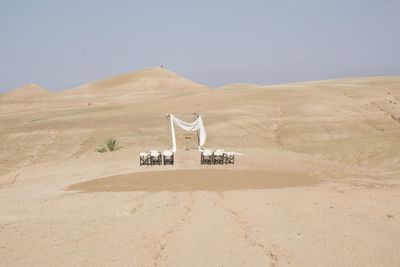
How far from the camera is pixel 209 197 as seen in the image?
14289 mm

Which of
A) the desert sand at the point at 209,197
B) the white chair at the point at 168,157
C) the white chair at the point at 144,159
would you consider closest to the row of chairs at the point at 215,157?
the desert sand at the point at 209,197

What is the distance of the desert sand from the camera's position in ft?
29.8

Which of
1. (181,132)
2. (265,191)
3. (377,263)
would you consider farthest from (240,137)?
(377,263)

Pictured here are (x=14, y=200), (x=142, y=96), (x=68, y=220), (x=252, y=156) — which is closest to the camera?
(x=68, y=220)

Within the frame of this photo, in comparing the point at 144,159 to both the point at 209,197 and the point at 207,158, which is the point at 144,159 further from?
the point at 209,197

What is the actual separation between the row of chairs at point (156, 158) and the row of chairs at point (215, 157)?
1.29m

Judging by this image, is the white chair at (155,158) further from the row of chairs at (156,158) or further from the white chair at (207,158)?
the white chair at (207,158)

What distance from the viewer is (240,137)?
115ft

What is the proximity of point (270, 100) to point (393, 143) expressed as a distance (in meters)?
23.0

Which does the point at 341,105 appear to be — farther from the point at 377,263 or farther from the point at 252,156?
the point at 377,263

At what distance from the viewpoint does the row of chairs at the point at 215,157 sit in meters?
22.0

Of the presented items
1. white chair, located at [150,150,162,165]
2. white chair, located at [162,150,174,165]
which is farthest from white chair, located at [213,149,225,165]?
white chair, located at [150,150,162,165]

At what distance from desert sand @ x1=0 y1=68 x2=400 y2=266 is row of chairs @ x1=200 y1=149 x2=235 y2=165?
35 centimetres

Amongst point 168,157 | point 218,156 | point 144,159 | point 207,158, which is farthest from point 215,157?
point 144,159
